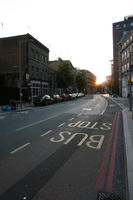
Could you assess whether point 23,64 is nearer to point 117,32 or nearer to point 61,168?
point 61,168

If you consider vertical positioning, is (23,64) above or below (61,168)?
above

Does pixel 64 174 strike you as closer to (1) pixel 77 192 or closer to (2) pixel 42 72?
(1) pixel 77 192

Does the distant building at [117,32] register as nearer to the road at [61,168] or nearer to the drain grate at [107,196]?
the road at [61,168]

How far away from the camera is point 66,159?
5277 mm

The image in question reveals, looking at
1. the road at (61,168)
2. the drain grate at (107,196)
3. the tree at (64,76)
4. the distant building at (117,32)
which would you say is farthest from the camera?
the distant building at (117,32)

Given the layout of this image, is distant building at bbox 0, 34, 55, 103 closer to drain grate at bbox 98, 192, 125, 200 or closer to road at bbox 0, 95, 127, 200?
road at bbox 0, 95, 127, 200

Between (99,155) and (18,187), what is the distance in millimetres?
2828

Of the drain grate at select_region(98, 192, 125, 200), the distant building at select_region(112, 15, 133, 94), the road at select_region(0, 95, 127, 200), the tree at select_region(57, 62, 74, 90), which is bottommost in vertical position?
the drain grate at select_region(98, 192, 125, 200)

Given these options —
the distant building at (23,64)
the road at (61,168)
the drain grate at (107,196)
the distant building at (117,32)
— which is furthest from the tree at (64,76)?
the drain grate at (107,196)

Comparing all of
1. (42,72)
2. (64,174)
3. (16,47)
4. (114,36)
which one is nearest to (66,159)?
(64,174)

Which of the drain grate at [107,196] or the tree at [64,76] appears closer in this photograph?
the drain grate at [107,196]

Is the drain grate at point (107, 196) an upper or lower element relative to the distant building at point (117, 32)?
lower

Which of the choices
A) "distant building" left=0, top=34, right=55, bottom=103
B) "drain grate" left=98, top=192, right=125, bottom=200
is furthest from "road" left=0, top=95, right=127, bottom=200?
"distant building" left=0, top=34, right=55, bottom=103

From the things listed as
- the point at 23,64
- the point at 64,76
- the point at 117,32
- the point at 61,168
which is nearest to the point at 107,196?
the point at 61,168
